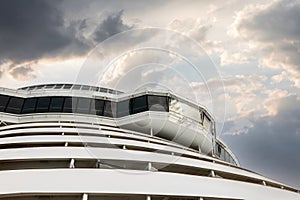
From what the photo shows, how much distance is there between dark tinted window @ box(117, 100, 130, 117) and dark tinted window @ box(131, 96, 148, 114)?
687 mm

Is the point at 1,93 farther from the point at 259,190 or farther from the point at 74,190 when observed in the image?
the point at 259,190

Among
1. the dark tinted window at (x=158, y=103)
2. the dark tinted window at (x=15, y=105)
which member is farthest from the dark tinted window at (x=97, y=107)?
the dark tinted window at (x=15, y=105)

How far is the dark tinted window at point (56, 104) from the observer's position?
30.3 metres

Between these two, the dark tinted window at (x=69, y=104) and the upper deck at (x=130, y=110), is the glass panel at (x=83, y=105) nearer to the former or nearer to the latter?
the upper deck at (x=130, y=110)

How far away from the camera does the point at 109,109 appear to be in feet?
104

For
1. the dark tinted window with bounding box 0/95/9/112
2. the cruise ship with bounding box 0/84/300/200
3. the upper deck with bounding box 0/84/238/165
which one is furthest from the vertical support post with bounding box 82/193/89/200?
the dark tinted window with bounding box 0/95/9/112

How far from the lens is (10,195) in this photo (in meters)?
12.1

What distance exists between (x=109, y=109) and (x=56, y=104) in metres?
5.14

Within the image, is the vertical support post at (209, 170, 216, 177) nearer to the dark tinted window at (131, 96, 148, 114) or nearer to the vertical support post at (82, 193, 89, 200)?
the vertical support post at (82, 193, 89, 200)

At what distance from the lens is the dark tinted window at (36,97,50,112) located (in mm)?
30359

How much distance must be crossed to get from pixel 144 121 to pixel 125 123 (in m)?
1.90

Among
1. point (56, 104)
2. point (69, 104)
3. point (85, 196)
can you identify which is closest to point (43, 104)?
point (56, 104)

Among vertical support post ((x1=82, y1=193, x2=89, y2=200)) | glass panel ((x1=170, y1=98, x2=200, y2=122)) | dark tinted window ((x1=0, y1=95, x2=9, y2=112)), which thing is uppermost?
dark tinted window ((x1=0, y1=95, x2=9, y2=112))

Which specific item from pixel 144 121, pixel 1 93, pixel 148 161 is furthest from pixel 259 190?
pixel 1 93
